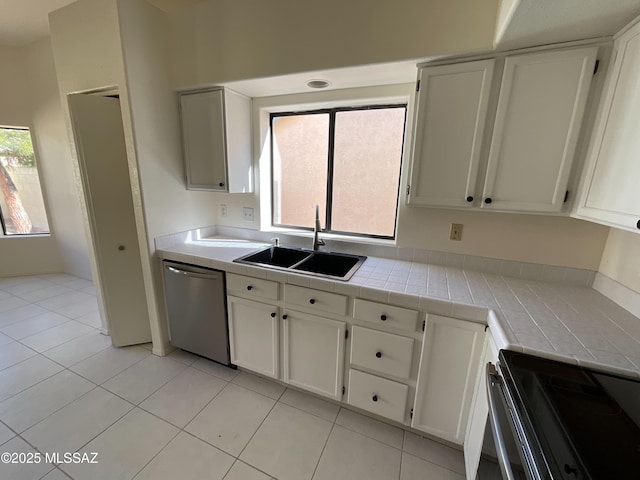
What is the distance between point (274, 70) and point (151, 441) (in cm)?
241

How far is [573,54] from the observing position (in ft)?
3.92

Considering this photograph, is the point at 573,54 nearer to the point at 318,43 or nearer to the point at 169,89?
the point at 318,43

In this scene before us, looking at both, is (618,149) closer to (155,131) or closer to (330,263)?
(330,263)

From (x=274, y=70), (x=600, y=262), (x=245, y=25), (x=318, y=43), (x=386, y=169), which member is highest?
(x=245, y=25)

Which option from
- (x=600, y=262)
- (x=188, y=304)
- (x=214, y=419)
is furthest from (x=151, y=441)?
(x=600, y=262)

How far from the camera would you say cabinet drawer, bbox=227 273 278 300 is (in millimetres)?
1723

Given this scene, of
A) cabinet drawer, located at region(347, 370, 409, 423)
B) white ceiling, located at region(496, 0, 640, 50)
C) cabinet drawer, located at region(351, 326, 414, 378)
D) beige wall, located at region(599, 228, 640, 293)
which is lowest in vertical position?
cabinet drawer, located at region(347, 370, 409, 423)

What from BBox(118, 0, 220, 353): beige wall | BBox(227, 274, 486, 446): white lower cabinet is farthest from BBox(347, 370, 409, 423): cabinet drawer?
BBox(118, 0, 220, 353): beige wall

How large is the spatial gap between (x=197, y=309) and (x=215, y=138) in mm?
1358

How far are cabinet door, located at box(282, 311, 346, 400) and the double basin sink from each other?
38 cm

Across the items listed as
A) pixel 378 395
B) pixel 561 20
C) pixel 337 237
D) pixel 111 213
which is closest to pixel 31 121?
pixel 111 213

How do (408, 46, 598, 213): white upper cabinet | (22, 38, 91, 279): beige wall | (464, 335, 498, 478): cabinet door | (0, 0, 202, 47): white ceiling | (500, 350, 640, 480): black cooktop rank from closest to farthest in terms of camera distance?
(500, 350, 640, 480): black cooktop → (464, 335, 498, 478): cabinet door → (408, 46, 598, 213): white upper cabinet → (0, 0, 202, 47): white ceiling → (22, 38, 91, 279): beige wall

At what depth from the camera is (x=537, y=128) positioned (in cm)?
131

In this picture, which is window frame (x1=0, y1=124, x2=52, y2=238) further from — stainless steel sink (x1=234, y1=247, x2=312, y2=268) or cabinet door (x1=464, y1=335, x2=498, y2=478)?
cabinet door (x1=464, y1=335, x2=498, y2=478)
